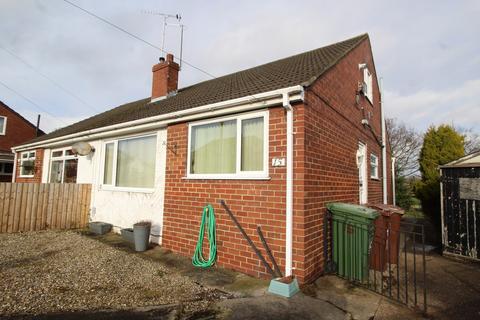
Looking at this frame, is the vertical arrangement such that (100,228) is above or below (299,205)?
below

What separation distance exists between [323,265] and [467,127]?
3256 cm

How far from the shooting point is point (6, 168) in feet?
67.3

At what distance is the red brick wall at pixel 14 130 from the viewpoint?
856 inches

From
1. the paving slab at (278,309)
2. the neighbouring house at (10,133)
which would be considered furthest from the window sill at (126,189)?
the neighbouring house at (10,133)

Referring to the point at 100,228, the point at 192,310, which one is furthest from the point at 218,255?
the point at 100,228

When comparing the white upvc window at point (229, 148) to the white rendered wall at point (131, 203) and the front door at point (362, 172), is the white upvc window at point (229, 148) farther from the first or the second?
the front door at point (362, 172)

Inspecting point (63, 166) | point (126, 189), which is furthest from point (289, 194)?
point (63, 166)

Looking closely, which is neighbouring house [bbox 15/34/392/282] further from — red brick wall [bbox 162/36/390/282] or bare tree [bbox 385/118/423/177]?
bare tree [bbox 385/118/423/177]

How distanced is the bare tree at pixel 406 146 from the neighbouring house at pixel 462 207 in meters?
22.2

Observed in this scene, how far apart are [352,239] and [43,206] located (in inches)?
329

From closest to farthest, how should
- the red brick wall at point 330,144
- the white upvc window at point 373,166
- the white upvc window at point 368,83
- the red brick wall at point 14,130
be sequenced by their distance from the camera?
1. the red brick wall at point 330,144
2. the white upvc window at point 373,166
3. the white upvc window at point 368,83
4. the red brick wall at point 14,130

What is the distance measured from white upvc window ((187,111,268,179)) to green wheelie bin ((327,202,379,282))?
60.7 inches

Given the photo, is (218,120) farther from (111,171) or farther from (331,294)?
(111,171)

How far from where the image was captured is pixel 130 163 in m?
7.39
